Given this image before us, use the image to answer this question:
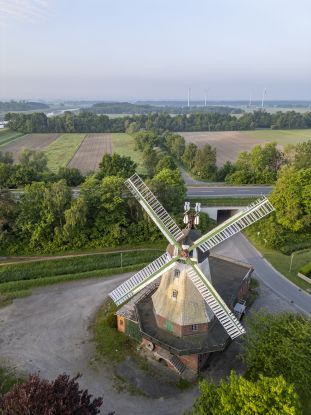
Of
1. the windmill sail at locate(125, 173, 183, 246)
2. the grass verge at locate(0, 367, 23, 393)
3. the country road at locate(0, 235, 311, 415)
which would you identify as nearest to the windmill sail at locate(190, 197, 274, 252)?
the windmill sail at locate(125, 173, 183, 246)

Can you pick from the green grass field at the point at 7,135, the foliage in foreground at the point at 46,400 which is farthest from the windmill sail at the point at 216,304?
the green grass field at the point at 7,135

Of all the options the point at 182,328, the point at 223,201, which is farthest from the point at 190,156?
→ the point at 182,328

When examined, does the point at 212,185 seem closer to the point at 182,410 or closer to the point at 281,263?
the point at 281,263

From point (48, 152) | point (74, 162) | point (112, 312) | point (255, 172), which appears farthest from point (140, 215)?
point (48, 152)

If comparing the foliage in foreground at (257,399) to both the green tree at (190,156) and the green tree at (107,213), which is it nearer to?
the green tree at (107,213)

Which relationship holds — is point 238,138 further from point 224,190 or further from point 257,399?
point 257,399

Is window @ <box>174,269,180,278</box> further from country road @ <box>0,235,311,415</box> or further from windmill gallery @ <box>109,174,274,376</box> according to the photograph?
country road @ <box>0,235,311,415</box>
